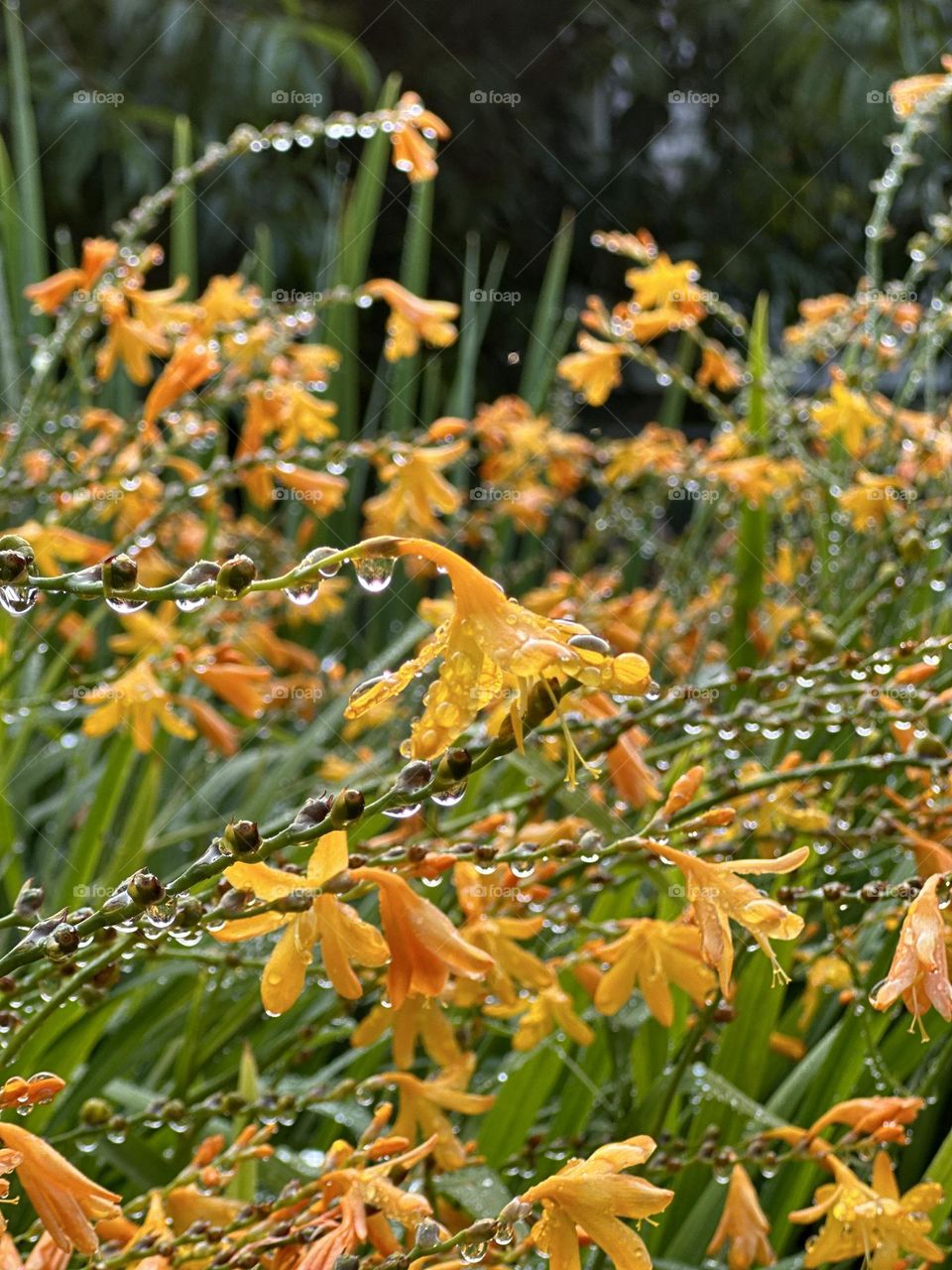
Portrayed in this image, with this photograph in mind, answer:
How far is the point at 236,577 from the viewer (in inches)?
21.5

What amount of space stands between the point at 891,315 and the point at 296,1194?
61.7 inches

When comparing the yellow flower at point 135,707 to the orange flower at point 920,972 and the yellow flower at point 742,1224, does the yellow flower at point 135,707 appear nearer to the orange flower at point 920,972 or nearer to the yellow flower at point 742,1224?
the yellow flower at point 742,1224

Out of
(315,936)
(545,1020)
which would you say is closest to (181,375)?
(545,1020)

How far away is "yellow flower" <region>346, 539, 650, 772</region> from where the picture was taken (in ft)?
1.90

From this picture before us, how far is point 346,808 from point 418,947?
20 centimetres

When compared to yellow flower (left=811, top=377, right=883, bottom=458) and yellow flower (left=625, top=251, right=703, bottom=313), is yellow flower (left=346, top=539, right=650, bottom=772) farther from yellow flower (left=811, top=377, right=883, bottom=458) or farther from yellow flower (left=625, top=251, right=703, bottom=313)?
yellow flower (left=625, top=251, right=703, bottom=313)

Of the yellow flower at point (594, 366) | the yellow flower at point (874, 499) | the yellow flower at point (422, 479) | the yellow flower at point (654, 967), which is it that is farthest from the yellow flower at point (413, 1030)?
the yellow flower at point (594, 366)

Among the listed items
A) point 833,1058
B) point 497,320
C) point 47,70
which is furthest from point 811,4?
point 833,1058

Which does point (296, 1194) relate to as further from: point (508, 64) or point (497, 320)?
point (508, 64)

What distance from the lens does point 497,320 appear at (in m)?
5.80

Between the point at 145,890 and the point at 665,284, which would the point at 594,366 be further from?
the point at 145,890

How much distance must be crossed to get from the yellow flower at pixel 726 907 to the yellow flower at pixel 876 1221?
11.2 inches

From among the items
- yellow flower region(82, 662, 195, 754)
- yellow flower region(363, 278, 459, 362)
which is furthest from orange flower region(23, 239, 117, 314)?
yellow flower region(82, 662, 195, 754)

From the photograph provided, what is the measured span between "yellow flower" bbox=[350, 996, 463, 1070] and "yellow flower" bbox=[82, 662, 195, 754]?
483 millimetres
